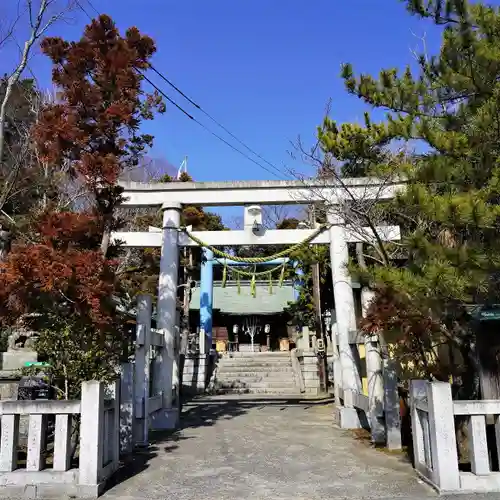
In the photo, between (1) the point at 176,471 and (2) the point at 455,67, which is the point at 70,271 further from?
(2) the point at 455,67

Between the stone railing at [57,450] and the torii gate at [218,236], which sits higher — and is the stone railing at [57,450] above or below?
below

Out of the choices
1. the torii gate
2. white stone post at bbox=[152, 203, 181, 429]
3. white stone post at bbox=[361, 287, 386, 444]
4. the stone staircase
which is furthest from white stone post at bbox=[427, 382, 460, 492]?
the stone staircase

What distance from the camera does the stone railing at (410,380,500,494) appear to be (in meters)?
4.71

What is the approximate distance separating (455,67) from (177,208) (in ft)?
21.1

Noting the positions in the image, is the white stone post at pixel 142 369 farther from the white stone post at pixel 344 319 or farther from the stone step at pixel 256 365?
the stone step at pixel 256 365

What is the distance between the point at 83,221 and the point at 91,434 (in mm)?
2679

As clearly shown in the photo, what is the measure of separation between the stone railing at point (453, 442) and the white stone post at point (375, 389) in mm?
2501

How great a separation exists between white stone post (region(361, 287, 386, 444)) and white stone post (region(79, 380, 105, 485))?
4.22 metres

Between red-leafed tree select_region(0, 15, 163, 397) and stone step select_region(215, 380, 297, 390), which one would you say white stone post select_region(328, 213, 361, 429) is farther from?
stone step select_region(215, 380, 297, 390)

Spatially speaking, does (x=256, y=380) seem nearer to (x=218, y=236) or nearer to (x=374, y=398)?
(x=218, y=236)

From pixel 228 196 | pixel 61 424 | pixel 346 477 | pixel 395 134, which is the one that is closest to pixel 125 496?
pixel 61 424

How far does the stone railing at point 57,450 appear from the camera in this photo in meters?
4.93

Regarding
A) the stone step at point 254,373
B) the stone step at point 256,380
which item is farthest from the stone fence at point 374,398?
the stone step at point 254,373

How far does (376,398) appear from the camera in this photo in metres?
7.78
